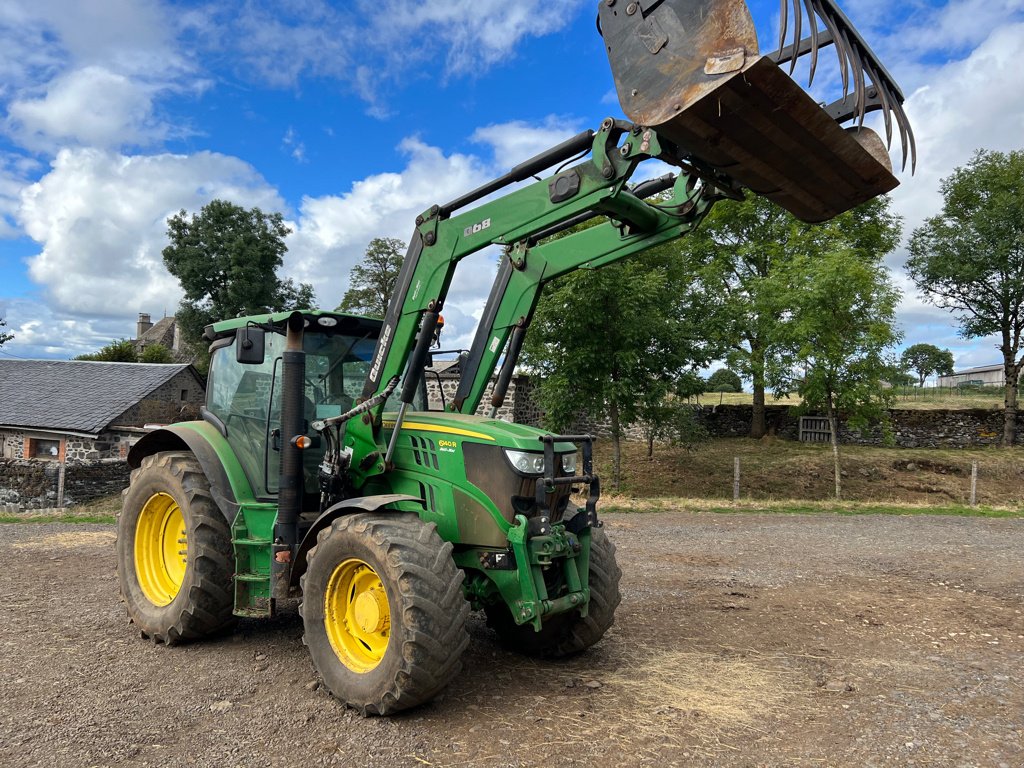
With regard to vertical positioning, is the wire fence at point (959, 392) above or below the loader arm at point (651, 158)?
above

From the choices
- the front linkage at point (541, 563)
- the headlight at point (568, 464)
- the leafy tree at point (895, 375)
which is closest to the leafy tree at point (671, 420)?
the leafy tree at point (895, 375)

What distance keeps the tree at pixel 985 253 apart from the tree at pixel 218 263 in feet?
103

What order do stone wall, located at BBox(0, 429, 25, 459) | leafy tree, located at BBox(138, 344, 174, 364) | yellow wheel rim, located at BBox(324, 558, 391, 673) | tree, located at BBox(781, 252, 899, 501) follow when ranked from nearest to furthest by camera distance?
1. yellow wheel rim, located at BBox(324, 558, 391, 673)
2. tree, located at BBox(781, 252, 899, 501)
3. stone wall, located at BBox(0, 429, 25, 459)
4. leafy tree, located at BBox(138, 344, 174, 364)

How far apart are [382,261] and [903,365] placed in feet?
93.2

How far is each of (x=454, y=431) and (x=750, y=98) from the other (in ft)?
8.30

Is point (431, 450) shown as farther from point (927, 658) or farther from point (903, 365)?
point (903, 365)

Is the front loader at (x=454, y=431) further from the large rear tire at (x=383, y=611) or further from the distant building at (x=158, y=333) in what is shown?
the distant building at (x=158, y=333)

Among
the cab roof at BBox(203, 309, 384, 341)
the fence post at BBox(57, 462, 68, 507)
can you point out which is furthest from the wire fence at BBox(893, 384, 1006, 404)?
the cab roof at BBox(203, 309, 384, 341)

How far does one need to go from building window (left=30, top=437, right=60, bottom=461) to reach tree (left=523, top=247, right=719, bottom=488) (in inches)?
699

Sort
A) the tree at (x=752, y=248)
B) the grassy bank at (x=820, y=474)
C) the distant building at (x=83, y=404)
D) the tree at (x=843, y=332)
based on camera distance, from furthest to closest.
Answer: the distant building at (x=83, y=404)
the tree at (x=752, y=248)
the grassy bank at (x=820, y=474)
the tree at (x=843, y=332)

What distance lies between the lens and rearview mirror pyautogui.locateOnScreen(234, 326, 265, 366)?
4965mm

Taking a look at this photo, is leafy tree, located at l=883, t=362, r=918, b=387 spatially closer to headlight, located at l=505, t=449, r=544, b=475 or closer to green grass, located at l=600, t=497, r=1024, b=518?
green grass, located at l=600, t=497, r=1024, b=518

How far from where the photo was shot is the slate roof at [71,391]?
25188 mm

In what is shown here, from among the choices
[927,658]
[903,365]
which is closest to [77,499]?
[927,658]
